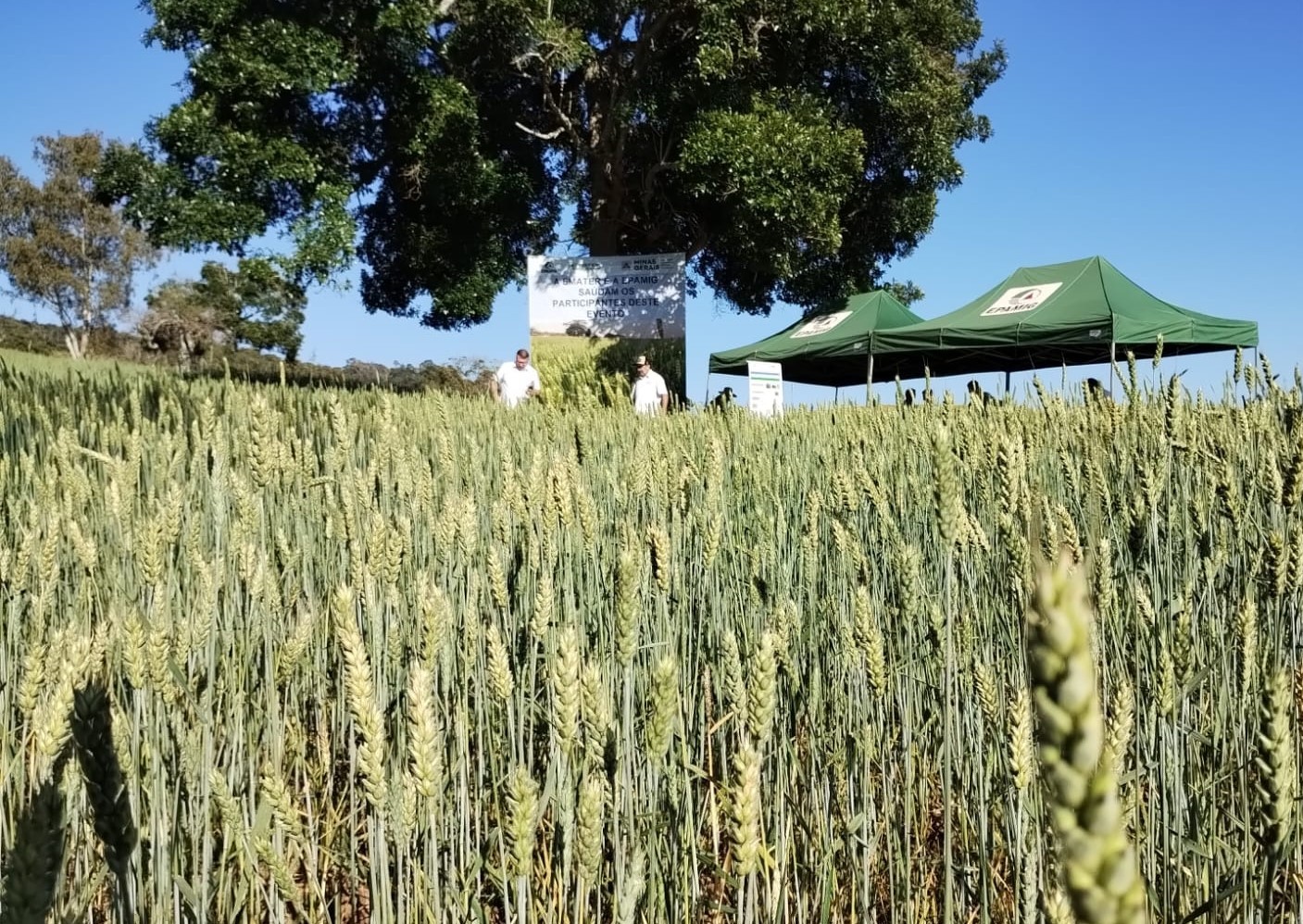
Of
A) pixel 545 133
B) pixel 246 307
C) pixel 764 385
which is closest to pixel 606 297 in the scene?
pixel 764 385

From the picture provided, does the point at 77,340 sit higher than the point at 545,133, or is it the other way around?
the point at 77,340

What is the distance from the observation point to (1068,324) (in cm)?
866

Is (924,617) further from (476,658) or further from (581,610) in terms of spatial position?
(476,658)

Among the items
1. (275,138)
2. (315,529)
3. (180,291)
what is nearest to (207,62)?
(275,138)

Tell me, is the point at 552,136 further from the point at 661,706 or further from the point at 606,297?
the point at 661,706

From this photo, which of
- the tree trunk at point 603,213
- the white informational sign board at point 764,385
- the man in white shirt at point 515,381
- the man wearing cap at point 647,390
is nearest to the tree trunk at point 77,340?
the tree trunk at point 603,213

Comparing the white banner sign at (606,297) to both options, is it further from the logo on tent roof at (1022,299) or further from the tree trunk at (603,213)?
the logo on tent roof at (1022,299)

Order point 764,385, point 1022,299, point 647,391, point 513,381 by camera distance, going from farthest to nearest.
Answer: point 1022,299 < point 764,385 < point 513,381 < point 647,391

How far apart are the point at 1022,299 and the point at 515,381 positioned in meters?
5.59

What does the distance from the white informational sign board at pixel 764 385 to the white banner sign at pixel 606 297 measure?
190cm

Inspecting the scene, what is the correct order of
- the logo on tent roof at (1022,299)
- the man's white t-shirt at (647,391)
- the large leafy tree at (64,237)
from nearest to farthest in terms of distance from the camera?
the man's white t-shirt at (647,391) → the logo on tent roof at (1022,299) → the large leafy tree at (64,237)

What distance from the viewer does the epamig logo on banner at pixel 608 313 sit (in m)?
10.3

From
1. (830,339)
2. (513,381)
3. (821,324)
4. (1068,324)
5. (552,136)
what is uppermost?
(552,136)

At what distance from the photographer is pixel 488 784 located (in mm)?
1422
